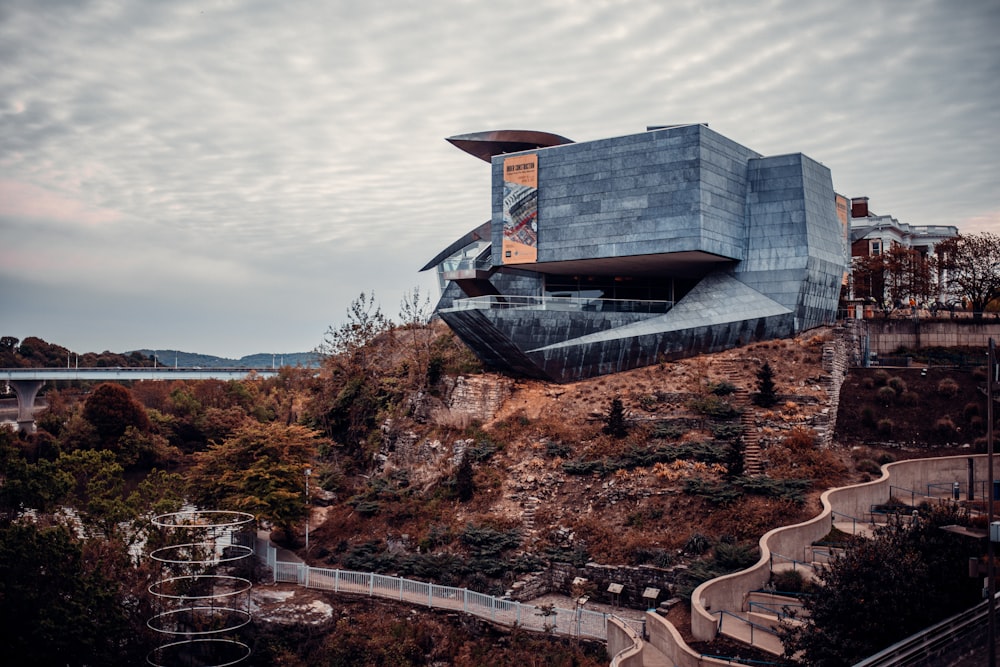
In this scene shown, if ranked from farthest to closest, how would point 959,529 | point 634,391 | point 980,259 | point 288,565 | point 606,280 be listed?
point 980,259 → point 606,280 → point 634,391 → point 288,565 → point 959,529

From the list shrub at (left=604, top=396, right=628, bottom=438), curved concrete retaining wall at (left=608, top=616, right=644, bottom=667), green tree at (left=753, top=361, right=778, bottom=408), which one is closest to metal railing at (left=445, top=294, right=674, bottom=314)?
shrub at (left=604, top=396, right=628, bottom=438)

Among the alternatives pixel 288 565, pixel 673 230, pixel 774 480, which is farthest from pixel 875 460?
pixel 288 565

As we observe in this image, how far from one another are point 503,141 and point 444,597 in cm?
2705

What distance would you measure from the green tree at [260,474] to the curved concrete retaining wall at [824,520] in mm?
17855

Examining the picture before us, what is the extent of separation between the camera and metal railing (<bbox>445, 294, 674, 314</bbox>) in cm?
3750

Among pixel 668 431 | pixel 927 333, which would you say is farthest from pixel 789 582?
pixel 927 333

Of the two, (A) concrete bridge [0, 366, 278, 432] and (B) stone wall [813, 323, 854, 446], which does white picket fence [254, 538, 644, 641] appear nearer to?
(B) stone wall [813, 323, 854, 446]

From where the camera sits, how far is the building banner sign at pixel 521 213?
1668 inches

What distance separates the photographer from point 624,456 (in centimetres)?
3275

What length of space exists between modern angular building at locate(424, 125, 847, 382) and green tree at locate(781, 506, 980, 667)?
2127 cm

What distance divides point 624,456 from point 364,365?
20790mm

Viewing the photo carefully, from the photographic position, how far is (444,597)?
27406mm

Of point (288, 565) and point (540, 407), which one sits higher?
point (540, 407)

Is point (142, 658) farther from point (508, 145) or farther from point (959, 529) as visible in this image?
point (508, 145)
